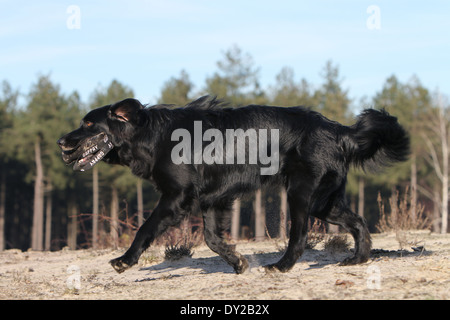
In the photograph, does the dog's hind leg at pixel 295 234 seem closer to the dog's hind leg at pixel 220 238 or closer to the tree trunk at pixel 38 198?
the dog's hind leg at pixel 220 238

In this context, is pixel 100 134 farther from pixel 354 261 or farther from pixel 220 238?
pixel 354 261

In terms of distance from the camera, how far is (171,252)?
698cm

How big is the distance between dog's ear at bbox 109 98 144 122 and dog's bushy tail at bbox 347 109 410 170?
2211mm

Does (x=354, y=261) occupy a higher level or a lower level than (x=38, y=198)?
higher

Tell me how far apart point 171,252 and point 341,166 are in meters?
2.75

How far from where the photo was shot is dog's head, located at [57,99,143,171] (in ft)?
17.0

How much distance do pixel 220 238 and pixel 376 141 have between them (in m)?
1.92

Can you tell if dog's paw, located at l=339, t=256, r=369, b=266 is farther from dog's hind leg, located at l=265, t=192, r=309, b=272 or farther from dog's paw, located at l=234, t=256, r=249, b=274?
dog's paw, located at l=234, t=256, r=249, b=274

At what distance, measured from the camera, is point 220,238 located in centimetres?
532

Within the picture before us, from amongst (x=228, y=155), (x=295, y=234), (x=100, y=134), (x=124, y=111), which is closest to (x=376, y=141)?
(x=295, y=234)

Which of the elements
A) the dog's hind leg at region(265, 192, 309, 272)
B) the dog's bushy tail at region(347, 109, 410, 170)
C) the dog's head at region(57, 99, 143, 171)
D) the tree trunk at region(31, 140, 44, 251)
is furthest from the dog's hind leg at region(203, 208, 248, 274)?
the tree trunk at region(31, 140, 44, 251)

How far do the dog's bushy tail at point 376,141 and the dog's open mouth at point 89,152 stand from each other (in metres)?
2.47

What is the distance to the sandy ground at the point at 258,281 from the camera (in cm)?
396
